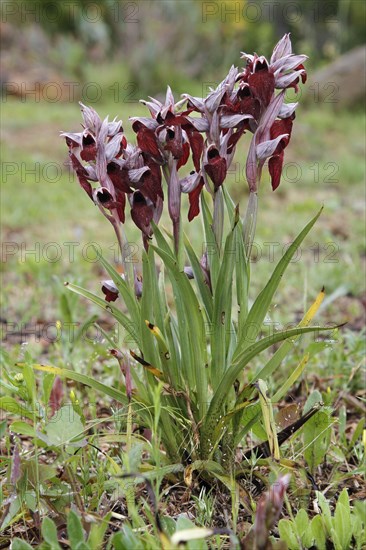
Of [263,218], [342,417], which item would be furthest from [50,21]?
[342,417]

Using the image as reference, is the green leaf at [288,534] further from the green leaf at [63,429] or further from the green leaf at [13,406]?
the green leaf at [13,406]

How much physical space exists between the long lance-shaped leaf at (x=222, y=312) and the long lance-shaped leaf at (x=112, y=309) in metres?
0.18

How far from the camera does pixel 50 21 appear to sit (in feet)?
49.1

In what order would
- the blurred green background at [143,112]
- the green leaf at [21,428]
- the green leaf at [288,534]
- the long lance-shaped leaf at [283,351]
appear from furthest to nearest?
1. the blurred green background at [143,112]
2. the long lance-shaped leaf at [283,351]
3. the green leaf at [21,428]
4. the green leaf at [288,534]

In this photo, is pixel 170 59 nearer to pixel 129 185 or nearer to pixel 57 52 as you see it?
pixel 57 52

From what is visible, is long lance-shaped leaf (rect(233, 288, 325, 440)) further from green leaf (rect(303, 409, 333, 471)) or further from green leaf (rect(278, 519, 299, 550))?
green leaf (rect(278, 519, 299, 550))

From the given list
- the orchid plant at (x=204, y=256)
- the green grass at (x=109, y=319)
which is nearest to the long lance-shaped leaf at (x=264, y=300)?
the orchid plant at (x=204, y=256)

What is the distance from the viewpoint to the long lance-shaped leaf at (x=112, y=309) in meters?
1.48

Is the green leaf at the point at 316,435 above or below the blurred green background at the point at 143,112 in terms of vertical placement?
below

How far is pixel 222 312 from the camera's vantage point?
1456 millimetres

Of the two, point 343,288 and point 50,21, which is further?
point 50,21

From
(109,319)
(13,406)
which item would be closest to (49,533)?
(13,406)

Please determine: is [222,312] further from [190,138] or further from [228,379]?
[190,138]

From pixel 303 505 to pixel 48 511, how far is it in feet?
1.83
